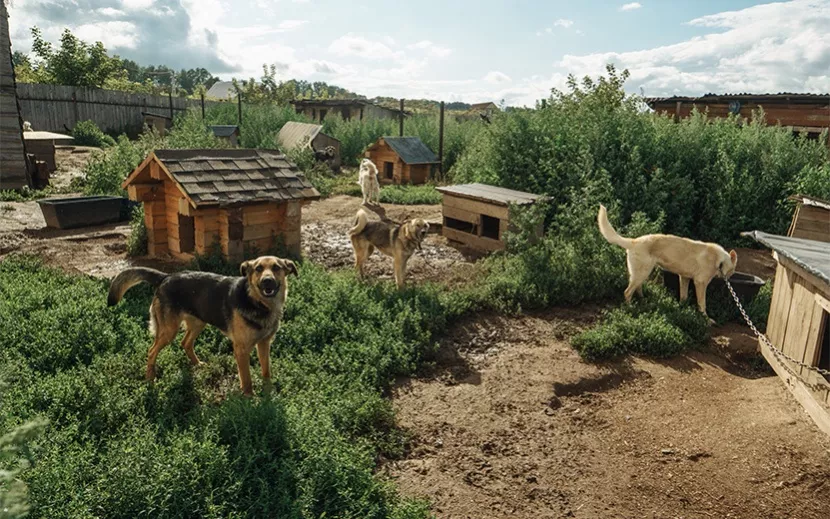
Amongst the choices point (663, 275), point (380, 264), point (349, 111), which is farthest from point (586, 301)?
point (349, 111)

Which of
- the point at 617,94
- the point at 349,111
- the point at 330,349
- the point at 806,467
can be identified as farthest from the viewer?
the point at 349,111

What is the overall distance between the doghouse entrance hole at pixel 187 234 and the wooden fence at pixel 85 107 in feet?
61.6

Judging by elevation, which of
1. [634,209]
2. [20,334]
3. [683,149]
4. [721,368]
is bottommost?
[721,368]

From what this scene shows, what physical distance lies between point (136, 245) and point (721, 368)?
8.62 m

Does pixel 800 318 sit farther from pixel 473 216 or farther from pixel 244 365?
pixel 473 216

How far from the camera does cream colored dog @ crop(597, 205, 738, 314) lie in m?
7.55

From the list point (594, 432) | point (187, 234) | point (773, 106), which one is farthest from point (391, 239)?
point (773, 106)

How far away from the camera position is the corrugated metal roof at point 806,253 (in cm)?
472

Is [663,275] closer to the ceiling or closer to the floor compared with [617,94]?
closer to the floor

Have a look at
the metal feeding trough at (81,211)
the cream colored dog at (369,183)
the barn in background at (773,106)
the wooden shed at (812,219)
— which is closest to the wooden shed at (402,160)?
the cream colored dog at (369,183)

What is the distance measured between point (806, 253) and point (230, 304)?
5454 mm

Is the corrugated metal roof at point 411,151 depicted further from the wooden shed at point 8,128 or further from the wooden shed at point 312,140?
the wooden shed at point 8,128

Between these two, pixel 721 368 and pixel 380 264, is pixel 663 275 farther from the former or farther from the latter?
pixel 380 264

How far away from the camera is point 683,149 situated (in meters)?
11.9
